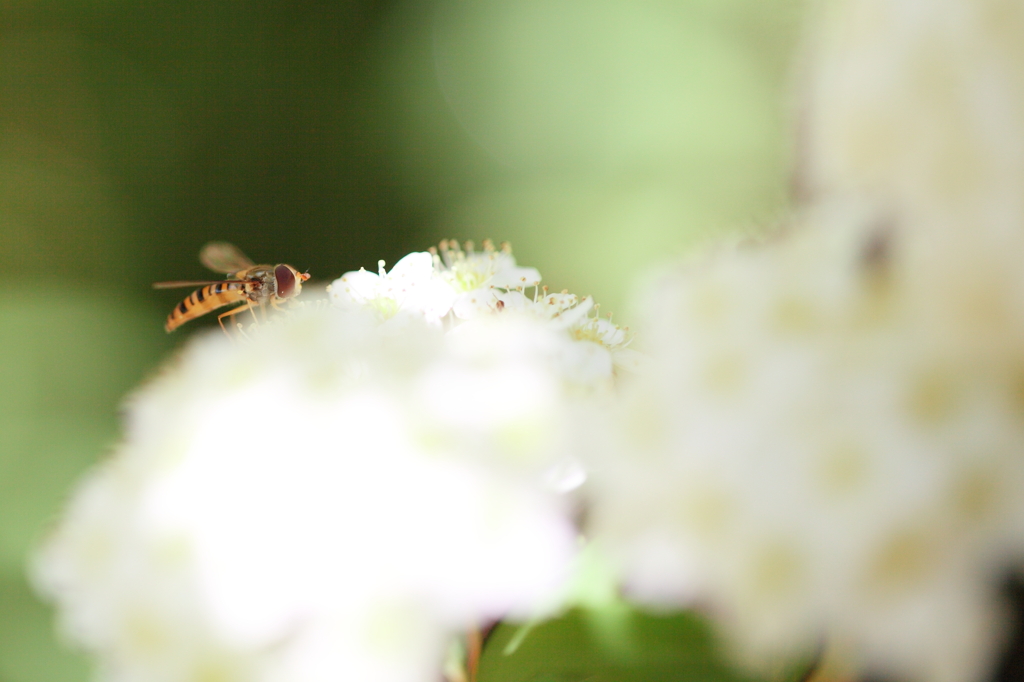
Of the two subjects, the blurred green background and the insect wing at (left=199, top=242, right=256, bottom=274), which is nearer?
the insect wing at (left=199, top=242, right=256, bottom=274)

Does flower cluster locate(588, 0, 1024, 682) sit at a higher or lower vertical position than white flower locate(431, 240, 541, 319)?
lower

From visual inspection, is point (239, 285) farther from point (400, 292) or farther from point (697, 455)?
point (697, 455)

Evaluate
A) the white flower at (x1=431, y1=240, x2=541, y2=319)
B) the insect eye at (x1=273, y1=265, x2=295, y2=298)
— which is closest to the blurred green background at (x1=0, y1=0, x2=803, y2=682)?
the insect eye at (x1=273, y1=265, x2=295, y2=298)

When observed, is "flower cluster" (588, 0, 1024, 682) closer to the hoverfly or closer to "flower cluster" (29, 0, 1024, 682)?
"flower cluster" (29, 0, 1024, 682)

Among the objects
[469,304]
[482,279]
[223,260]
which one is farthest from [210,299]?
[469,304]

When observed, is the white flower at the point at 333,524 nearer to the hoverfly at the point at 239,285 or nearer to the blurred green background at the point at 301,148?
the hoverfly at the point at 239,285

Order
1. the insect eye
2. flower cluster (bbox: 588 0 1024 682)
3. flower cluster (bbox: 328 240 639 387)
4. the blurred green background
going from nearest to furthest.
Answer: flower cluster (bbox: 588 0 1024 682) < flower cluster (bbox: 328 240 639 387) < the insect eye < the blurred green background
